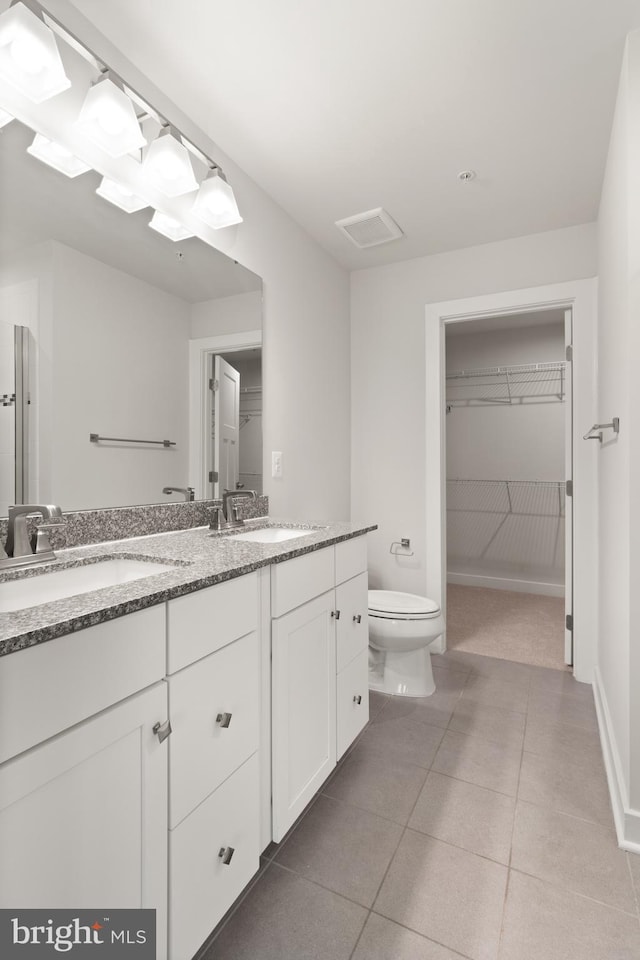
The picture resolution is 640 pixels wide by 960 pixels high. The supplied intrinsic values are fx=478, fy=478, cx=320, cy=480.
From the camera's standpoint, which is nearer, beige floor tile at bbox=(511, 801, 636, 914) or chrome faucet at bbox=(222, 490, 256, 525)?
beige floor tile at bbox=(511, 801, 636, 914)

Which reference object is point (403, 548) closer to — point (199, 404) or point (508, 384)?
point (199, 404)

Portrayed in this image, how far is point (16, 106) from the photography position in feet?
3.89

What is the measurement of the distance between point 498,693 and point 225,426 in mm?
1812

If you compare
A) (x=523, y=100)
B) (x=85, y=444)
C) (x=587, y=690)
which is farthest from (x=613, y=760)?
(x=523, y=100)

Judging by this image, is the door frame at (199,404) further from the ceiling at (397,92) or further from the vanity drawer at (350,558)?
the ceiling at (397,92)

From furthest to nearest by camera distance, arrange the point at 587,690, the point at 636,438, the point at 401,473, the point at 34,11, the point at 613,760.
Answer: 1. the point at 401,473
2. the point at 587,690
3. the point at 613,760
4. the point at 636,438
5. the point at 34,11

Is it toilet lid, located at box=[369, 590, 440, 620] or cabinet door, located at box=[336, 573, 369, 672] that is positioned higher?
cabinet door, located at box=[336, 573, 369, 672]

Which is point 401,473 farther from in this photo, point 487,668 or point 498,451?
point 498,451

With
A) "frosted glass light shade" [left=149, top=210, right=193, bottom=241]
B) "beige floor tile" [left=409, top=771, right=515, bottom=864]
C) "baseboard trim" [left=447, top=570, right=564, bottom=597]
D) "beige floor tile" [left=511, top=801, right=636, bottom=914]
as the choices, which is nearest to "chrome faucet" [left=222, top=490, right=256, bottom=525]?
"frosted glass light shade" [left=149, top=210, right=193, bottom=241]

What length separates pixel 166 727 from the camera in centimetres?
89

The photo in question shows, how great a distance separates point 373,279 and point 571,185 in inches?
46.1

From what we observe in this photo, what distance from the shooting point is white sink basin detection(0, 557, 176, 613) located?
1.05 meters

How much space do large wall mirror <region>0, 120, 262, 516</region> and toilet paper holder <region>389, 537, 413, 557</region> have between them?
139cm

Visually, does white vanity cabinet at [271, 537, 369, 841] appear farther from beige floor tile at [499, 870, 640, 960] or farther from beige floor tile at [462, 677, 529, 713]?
beige floor tile at [462, 677, 529, 713]
